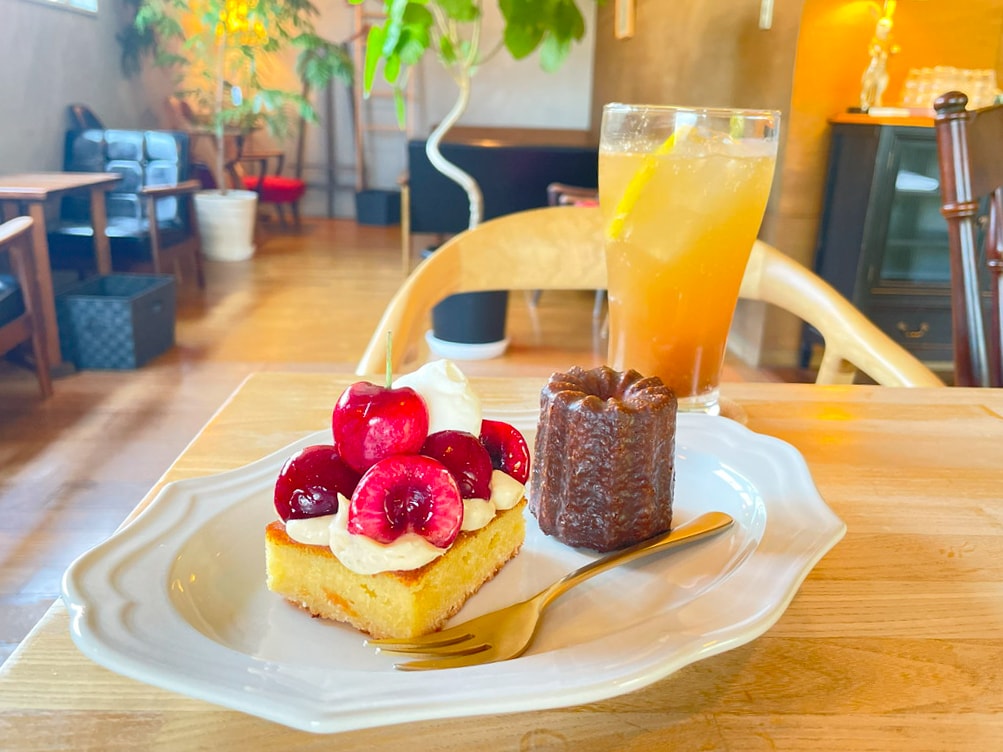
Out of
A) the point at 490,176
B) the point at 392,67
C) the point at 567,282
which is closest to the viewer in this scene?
the point at 567,282

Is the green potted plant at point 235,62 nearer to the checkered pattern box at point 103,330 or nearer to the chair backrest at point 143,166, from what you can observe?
the chair backrest at point 143,166

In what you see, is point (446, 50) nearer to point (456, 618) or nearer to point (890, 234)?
point (890, 234)

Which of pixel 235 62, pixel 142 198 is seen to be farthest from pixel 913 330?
pixel 235 62

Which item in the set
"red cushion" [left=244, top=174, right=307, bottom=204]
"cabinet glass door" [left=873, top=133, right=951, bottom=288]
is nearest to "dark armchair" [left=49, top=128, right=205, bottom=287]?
"red cushion" [left=244, top=174, right=307, bottom=204]

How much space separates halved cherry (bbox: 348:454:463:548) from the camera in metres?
0.45

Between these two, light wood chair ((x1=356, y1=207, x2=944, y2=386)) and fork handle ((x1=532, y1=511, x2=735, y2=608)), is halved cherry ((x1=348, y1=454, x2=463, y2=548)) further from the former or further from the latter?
light wood chair ((x1=356, y1=207, x2=944, y2=386))

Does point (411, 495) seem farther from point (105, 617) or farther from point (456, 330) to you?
point (456, 330)

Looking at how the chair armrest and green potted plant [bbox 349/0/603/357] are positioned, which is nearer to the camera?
green potted plant [bbox 349/0/603/357]

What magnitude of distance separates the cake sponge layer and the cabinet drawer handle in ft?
9.76

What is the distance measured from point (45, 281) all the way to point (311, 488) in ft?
9.29

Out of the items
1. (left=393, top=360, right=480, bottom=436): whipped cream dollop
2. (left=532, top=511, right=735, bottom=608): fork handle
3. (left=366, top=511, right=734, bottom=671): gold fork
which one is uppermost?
(left=393, top=360, right=480, bottom=436): whipped cream dollop

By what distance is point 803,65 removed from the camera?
2.94 m

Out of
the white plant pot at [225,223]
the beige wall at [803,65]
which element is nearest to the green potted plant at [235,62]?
the white plant pot at [225,223]

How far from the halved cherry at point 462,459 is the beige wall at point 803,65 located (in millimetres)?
2860
